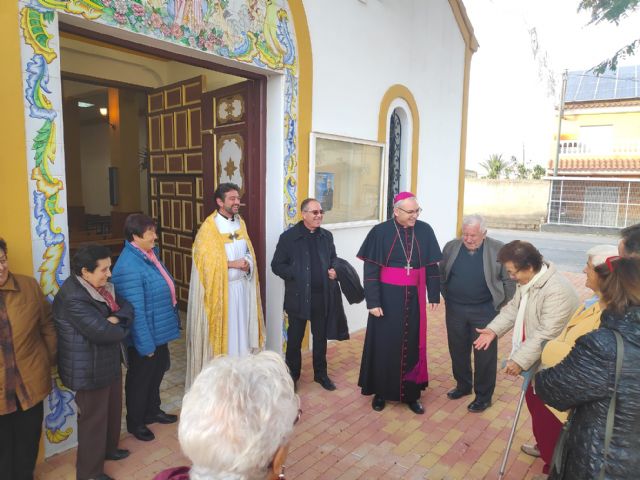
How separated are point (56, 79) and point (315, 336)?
9.95ft

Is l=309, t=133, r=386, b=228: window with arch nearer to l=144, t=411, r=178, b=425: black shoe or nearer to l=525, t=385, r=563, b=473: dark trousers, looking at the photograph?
l=144, t=411, r=178, b=425: black shoe

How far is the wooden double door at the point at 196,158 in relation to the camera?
4.91 m

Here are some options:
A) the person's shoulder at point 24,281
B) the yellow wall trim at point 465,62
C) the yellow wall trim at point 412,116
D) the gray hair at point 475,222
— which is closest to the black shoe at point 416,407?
the gray hair at point 475,222

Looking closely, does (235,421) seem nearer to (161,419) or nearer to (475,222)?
(161,419)

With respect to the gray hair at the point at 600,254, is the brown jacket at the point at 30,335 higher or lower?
lower

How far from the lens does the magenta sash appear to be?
13.4 ft

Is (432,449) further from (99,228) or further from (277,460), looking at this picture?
(99,228)

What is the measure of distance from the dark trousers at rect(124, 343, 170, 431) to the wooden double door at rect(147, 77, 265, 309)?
1675 millimetres

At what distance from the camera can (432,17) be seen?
282 inches

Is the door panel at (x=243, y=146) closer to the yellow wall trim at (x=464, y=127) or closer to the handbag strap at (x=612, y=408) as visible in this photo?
the handbag strap at (x=612, y=408)

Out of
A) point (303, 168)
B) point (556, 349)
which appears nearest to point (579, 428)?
point (556, 349)

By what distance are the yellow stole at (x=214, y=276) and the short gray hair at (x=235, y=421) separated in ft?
8.74

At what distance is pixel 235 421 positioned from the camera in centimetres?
123

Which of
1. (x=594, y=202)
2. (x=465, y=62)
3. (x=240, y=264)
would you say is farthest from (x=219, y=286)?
(x=594, y=202)
